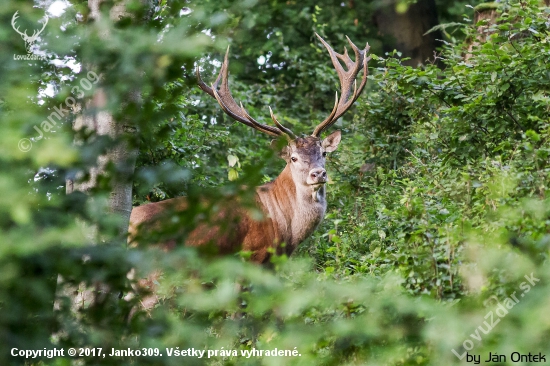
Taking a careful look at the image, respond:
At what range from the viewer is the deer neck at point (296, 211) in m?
8.00

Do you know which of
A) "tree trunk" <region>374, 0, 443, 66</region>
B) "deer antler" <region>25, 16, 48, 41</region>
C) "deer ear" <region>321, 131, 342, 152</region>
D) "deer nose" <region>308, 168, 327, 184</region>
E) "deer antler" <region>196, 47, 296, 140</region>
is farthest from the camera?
"tree trunk" <region>374, 0, 443, 66</region>

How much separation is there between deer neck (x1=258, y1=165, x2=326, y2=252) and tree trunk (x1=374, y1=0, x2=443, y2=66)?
24.6ft

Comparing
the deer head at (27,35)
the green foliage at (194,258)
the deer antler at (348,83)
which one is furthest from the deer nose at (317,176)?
the deer head at (27,35)

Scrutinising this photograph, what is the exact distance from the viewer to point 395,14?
15.0 metres

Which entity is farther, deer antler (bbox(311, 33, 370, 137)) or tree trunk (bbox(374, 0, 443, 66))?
tree trunk (bbox(374, 0, 443, 66))

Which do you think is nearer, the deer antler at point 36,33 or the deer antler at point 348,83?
→ the deer antler at point 36,33

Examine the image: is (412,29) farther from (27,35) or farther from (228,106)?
(27,35)

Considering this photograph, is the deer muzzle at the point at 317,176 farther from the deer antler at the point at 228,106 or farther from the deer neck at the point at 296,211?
the deer antler at the point at 228,106

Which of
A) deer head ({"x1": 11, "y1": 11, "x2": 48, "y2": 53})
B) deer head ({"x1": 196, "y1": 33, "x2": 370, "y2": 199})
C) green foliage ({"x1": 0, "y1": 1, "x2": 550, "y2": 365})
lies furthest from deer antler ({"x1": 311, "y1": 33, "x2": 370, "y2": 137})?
deer head ({"x1": 11, "y1": 11, "x2": 48, "y2": 53})

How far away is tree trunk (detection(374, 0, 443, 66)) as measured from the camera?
49.0 ft

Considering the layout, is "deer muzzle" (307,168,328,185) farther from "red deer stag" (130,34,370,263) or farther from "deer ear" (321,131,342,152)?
"deer ear" (321,131,342,152)

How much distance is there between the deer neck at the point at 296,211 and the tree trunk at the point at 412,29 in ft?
24.6

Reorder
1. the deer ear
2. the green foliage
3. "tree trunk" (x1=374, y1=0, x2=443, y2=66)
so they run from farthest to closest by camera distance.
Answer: "tree trunk" (x1=374, y1=0, x2=443, y2=66) → the deer ear → the green foliage

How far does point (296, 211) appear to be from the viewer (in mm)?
8070
